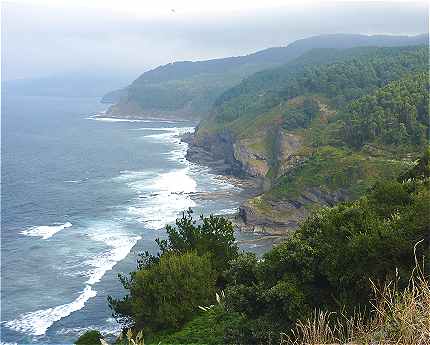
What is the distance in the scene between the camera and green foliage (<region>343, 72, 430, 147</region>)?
93375 mm

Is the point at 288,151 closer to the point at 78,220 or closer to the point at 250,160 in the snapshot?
the point at 250,160

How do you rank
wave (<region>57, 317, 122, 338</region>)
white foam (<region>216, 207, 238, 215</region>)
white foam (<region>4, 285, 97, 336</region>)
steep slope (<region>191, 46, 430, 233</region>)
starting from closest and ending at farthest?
wave (<region>57, 317, 122, 338</region>)
white foam (<region>4, 285, 97, 336</region>)
steep slope (<region>191, 46, 430, 233</region>)
white foam (<region>216, 207, 238, 215</region>)

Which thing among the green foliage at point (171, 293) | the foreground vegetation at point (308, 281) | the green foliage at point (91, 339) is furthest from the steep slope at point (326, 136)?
the foreground vegetation at point (308, 281)

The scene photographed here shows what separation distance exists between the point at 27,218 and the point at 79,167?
147 ft

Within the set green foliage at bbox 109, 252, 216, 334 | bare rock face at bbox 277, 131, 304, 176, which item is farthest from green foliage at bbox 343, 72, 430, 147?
green foliage at bbox 109, 252, 216, 334

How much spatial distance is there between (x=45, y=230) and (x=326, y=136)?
210 feet

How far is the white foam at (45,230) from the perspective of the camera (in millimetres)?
75438

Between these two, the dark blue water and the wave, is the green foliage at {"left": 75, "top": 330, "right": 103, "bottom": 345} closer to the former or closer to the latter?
the dark blue water

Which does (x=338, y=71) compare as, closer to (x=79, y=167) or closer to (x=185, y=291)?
(x=79, y=167)

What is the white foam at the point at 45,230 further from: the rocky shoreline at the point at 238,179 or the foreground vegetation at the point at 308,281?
the foreground vegetation at the point at 308,281

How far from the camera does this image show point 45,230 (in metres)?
78.0

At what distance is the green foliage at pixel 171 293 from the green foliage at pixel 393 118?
2813 inches

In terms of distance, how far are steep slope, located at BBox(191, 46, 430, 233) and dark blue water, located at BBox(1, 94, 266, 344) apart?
10.6 m

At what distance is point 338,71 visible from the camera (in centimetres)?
15688
